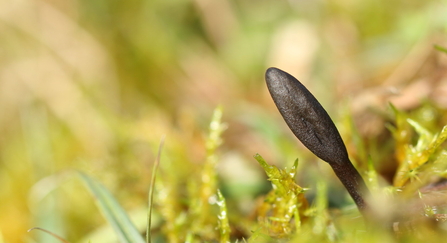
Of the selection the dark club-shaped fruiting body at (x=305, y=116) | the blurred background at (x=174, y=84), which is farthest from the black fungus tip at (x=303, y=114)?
the blurred background at (x=174, y=84)

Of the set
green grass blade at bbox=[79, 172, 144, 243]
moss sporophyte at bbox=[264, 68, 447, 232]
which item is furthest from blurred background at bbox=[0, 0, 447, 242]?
moss sporophyte at bbox=[264, 68, 447, 232]

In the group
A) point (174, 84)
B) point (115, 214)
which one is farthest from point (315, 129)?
point (174, 84)

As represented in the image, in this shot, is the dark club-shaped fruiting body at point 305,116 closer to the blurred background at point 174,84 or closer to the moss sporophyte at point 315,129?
the moss sporophyte at point 315,129

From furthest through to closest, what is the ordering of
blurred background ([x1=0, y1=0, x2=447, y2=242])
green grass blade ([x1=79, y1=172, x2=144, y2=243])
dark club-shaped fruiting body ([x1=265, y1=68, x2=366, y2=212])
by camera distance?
1. blurred background ([x1=0, y1=0, x2=447, y2=242])
2. green grass blade ([x1=79, y1=172, x2=144, y2=243])
3. dark club-shaped fruiting body ([x1=265, y1=68, x2=366, y2=212])

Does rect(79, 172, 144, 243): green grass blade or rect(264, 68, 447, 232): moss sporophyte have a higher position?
rect(79, 172, 144, 243): green grass blade

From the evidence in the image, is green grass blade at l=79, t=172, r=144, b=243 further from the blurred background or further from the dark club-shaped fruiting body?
the dark club-shaped fruiting body

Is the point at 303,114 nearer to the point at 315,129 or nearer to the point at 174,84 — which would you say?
the point at 315,129
